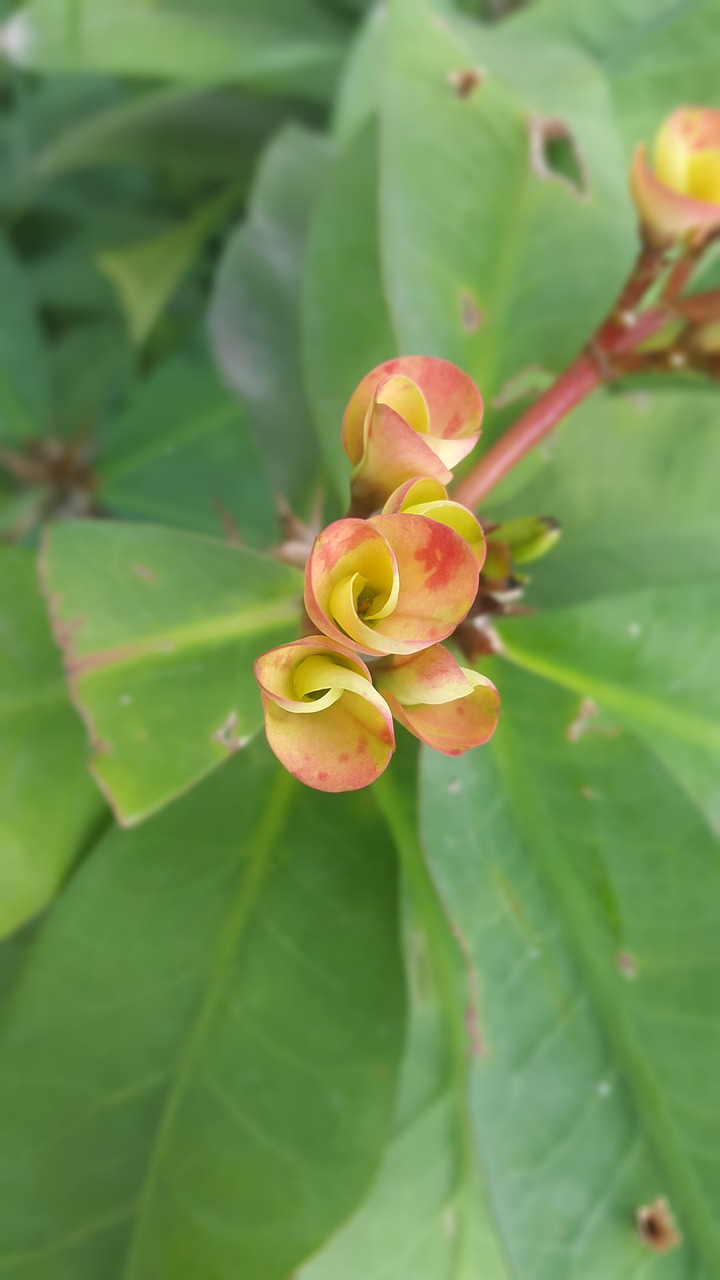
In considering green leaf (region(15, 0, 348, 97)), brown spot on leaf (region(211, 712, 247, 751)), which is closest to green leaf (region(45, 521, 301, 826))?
brown spot on leaf (region(211, 712, 247, 751))

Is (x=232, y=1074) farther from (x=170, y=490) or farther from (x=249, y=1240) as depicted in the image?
(x=170, y=490)

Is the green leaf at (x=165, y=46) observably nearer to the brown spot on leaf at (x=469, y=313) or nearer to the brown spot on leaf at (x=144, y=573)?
the brown spot on leaf at (x=469, y=313)

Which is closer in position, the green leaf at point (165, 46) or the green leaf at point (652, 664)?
the green leaf at point (652, 664)

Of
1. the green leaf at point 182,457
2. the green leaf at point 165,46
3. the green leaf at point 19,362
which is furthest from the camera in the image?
the green leaf at point 19,362

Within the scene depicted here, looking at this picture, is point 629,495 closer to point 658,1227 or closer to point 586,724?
point 586,724

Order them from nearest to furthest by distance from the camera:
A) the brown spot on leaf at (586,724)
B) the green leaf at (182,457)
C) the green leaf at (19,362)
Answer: the brown spot on leaf at (586,724), the green leaf at (182,457), the green leaf at (19,362)

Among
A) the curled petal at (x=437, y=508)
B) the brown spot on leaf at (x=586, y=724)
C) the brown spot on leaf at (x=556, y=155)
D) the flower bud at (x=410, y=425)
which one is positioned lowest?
the brown spot on leaf at (x=586, y=724)

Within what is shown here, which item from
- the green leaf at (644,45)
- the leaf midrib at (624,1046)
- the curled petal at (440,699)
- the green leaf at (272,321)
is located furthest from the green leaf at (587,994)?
the green leaf at (644,45)

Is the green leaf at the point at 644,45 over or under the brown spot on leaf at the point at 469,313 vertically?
over
